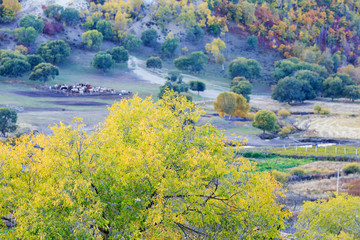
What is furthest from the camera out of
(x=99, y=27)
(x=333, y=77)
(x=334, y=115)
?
(x=99, y=27)

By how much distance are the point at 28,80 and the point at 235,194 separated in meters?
107

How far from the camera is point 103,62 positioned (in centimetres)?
13100

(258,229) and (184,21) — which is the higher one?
(184,21)

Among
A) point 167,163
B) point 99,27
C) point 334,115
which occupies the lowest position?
point 334,115

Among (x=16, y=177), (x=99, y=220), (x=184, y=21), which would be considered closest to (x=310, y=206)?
(x=99, y=220)

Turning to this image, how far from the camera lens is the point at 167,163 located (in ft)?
70.0

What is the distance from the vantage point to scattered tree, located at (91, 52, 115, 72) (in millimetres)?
131125

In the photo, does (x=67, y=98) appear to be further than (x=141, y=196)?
Yes

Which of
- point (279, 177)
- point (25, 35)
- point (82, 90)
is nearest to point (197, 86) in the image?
point (82, 90)

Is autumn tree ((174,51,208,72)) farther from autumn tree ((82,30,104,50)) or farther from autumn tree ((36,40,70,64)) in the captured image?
autumn tree ((36,40,70,64))

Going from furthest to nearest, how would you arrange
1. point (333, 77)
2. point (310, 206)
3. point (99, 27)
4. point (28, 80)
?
point (99, 27) < point (333, 77) < point (28, 80) < point (310, 206)

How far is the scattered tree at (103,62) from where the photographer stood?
131125mm

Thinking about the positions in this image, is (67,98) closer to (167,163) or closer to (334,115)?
(334,115)

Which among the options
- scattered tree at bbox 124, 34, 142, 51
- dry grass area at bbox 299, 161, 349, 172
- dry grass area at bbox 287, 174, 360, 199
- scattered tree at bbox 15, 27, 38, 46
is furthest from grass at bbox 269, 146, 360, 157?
scattered tree at bbox 15, 27, 38, 46
